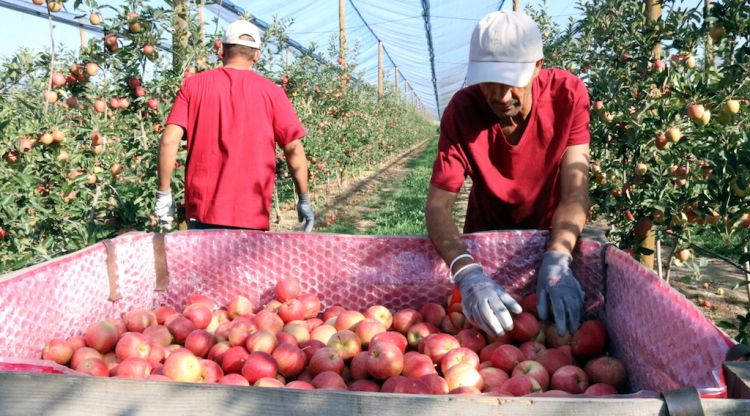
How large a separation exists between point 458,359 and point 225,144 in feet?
6.13

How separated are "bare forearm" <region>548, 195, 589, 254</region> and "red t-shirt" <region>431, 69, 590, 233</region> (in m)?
0.17

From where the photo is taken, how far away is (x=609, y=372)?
1.52 meters

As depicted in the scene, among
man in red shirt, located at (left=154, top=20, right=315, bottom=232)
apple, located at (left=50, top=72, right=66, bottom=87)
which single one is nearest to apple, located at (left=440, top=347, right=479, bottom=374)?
man in red shirt, located at (left=154, top=20, right=315, bottom=232)

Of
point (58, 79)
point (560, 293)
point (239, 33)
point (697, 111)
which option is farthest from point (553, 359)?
point (58, 79)

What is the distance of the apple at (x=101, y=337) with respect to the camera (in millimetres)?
1677

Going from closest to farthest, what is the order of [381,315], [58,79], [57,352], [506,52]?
1. [57,352]
2. [506,52]
3. [381,315]
4. [58,79]

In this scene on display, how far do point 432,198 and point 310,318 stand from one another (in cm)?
57

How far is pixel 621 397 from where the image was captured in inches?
36.8

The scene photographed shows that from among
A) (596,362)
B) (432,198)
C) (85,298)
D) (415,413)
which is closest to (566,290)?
(596,362)

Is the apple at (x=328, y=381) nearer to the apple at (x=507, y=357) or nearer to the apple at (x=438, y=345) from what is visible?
the apple at (x=438, y=345)

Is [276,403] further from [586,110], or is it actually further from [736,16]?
[736,16]

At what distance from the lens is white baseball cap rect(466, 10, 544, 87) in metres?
1.75

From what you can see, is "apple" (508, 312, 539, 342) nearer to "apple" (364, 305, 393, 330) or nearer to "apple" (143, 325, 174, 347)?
"apple" (364, 305, 393, 330)

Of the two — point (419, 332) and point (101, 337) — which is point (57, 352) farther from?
point (419, 332)
